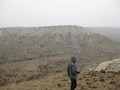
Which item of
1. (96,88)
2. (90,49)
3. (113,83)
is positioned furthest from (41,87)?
(90,49)

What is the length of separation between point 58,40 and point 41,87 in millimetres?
26438

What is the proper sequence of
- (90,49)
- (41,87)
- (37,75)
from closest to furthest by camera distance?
(41,87) → (37,75) → (90,49)

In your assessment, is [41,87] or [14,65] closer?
[41,87]

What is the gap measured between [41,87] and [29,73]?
7928 mm

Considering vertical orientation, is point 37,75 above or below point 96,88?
below

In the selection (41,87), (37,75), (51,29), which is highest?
(51,29)

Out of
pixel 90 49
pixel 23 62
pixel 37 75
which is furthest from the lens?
pixel 90 49

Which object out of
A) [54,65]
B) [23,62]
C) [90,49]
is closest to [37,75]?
[54,65]

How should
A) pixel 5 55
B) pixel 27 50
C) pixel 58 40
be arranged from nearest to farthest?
1. pixel 5 55
2. pixel 27 50
3. pixel 58 40

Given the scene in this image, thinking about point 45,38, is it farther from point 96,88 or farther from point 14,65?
point 96,88

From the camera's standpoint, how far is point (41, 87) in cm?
1062

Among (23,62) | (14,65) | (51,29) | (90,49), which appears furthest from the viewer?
(51,29)

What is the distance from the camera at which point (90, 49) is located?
32.0 metres

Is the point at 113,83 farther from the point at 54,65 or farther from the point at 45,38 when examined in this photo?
the point at 45,38
